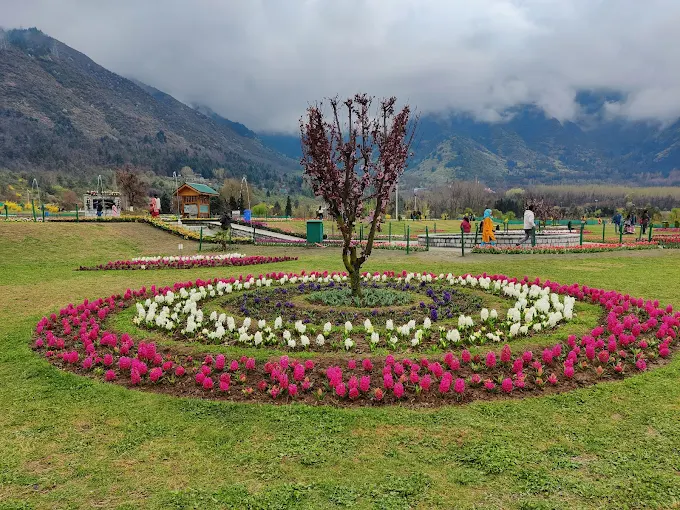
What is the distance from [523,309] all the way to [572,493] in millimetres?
6382

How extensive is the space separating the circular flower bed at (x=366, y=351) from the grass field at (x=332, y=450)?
32 centimetres

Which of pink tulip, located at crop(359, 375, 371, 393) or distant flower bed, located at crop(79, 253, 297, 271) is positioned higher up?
distant flower bed, located at crop(79, 253, 297, 271)

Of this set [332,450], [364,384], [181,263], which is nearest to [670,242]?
[181,263]

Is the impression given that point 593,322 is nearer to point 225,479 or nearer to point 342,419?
point 342,419

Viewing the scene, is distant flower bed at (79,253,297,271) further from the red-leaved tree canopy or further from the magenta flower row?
the red-leaved tree canopy

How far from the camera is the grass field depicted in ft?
13.5

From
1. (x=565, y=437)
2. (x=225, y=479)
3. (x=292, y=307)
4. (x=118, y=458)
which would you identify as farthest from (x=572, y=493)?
(x=292, y=307)

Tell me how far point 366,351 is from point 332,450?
2.91 m

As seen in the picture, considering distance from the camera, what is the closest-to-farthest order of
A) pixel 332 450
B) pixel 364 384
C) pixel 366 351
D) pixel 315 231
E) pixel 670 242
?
pixel 332 450 < pixel 364 384 < pixel 366 351 < pixel 670 242 < pixel 315 231

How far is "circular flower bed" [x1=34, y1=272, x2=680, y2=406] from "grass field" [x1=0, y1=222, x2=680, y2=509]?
0.32 metres

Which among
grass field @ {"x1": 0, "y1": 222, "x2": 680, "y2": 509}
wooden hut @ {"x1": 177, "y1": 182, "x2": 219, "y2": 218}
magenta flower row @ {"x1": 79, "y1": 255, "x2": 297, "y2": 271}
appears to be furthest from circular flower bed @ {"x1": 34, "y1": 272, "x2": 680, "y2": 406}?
wooden hut @ {"x1": 177, "y1": 182, "x2": 219, "y2": 218}

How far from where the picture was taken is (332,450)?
191 inches

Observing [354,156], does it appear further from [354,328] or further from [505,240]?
[505,240]

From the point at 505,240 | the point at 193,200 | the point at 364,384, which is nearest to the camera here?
the point at 364,384
